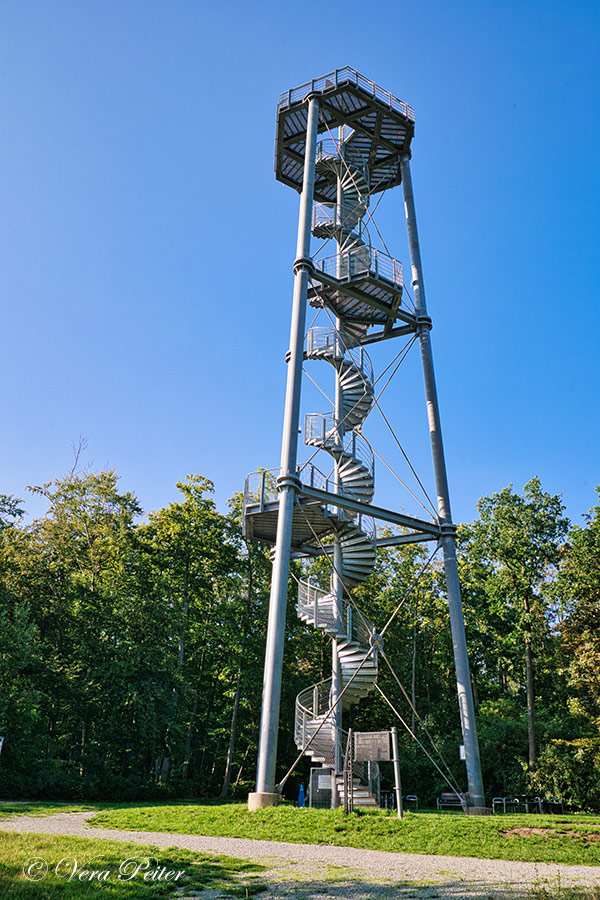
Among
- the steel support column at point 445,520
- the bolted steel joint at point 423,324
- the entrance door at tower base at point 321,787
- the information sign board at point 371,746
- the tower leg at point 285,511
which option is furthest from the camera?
the bolted steel joint at point 423,324

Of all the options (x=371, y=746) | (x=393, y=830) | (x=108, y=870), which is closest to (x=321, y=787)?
(x=371, y=746)

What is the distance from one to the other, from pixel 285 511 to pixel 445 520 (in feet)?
16.5

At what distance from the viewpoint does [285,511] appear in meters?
15.9

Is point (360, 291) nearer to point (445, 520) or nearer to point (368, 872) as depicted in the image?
point (445, 520)

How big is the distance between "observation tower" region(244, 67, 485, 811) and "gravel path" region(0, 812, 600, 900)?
3992 mm

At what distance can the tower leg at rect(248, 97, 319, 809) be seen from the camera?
14.1 m

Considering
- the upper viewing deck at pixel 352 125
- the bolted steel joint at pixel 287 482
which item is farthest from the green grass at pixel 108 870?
the upper viewing deck at pixel 352 125

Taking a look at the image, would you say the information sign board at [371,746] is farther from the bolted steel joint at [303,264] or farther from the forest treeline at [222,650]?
the bolted steel joint at [303,264]

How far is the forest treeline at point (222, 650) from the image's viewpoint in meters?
22.5

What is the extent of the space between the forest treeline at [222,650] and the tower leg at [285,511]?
6368 millimetres

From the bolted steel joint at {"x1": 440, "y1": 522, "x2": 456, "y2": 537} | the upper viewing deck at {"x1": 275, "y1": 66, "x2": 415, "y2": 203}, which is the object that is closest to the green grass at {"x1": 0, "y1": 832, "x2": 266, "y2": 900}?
the bolted steel joint at {"x1": 440, "y1": 522, "x2": 456, "y2": 537}

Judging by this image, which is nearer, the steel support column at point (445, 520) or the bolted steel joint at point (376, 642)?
the steel support column at point (445, 520)

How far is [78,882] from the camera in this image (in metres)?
6.64

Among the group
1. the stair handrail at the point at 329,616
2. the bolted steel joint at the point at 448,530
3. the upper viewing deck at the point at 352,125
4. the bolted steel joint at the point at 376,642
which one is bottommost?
the bolted steel joint at the point at 376,642
